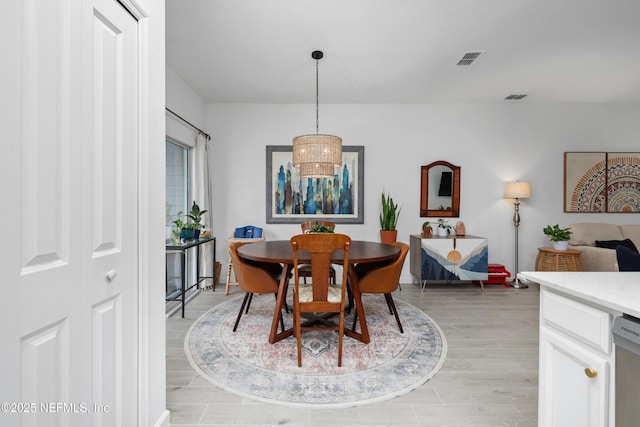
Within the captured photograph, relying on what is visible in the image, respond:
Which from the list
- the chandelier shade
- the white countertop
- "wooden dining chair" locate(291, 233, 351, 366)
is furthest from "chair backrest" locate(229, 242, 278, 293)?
the white countertop

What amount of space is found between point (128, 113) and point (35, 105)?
41 centimetres

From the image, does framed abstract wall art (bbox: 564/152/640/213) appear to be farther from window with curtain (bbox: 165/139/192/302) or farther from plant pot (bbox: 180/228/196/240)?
window with curtain (bbox: 165/139/192/302)

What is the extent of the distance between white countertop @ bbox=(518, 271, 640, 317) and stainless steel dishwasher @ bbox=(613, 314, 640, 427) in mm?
41

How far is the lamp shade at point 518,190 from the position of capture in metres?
4.19

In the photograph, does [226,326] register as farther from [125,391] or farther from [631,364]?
[631,364]

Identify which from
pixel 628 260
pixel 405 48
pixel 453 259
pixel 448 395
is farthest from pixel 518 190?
pixel 448 395

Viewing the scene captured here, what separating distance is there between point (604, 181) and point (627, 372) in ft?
16.5

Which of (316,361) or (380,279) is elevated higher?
(380,279)

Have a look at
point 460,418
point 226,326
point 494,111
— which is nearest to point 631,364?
point 460,418

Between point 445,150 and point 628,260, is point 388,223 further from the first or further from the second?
point 628,260

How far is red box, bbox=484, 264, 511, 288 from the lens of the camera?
4262mm

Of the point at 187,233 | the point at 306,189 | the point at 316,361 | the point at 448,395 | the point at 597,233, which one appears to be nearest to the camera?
the point at 448,395

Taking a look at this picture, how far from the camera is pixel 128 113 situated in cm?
124

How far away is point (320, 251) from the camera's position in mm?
2035
